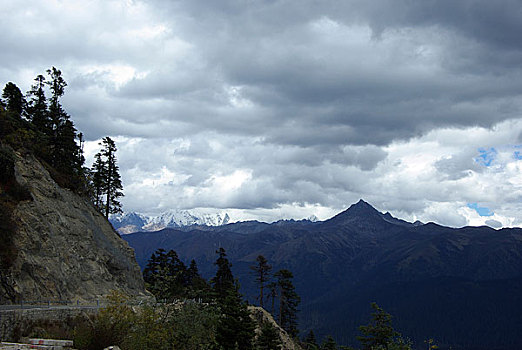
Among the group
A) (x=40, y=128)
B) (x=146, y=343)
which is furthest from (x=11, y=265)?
(x=40, y=128)

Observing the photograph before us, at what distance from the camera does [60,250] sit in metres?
45.3

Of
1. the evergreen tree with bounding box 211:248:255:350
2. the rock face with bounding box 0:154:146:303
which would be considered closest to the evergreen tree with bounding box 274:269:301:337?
the rock face with bounding box 0:154:146:303

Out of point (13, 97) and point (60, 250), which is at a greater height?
point (13, 97)

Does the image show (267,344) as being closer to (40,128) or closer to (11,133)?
(11,133)

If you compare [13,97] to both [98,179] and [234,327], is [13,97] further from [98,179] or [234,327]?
[234,327]

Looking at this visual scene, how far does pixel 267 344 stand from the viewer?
48.2 meters

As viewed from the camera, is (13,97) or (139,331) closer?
(139,331)

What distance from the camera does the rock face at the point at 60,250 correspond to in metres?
36.8

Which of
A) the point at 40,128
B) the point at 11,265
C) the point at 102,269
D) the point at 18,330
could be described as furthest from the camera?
the point at 40,128

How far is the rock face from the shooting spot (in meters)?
36.8

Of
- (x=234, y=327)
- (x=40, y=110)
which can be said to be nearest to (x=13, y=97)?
(x=40, y=110)

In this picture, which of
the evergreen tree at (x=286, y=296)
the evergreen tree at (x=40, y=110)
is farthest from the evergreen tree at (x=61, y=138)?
the evergreen tree at (x=286, y=296)

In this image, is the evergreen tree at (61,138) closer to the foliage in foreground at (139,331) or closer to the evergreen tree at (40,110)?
the evergreen tree at (40,110)

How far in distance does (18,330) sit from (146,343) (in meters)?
8.42
